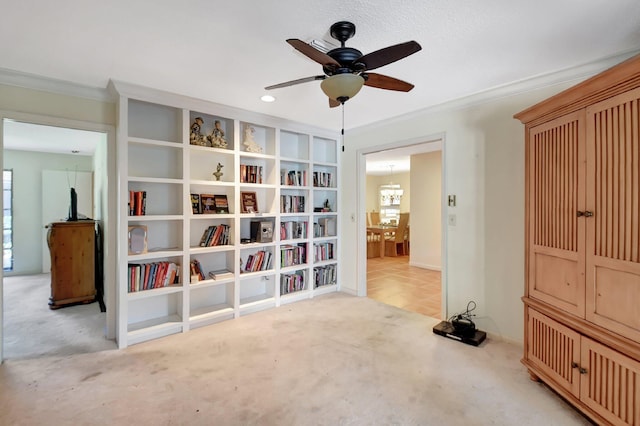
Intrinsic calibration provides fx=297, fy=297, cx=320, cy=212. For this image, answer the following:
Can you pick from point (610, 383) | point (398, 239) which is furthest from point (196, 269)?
point (398, 239)

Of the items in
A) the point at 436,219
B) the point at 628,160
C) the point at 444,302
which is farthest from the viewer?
the point at 436,219

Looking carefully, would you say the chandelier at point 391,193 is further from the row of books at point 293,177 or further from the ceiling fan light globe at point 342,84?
the ceiling fan light globe at point 342,84

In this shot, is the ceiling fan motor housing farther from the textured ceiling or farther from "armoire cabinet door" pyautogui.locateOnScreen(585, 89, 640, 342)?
"armoire cabinet door" pyautogui.locateOnScreen(585, 89, 640, 342)

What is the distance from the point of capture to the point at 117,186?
282 centimetres

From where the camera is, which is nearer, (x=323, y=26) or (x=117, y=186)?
A: (x=323, y=26)

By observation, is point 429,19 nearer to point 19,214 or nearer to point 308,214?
point 308,214

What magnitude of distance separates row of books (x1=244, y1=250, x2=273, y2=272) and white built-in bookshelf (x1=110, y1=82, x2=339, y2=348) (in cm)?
2

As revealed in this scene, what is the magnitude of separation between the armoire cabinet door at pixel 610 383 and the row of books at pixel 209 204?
10.6 ft

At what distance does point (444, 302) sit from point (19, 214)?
7288 millimetres

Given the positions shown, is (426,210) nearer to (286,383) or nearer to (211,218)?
(211,218)

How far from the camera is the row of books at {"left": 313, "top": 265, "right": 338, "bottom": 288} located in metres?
4.28

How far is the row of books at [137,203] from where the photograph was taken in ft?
9.22

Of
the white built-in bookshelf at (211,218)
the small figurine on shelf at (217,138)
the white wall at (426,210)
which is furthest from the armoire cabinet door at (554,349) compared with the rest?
the white wall at (426,210)

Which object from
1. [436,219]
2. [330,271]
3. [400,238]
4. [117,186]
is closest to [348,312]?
[330,271]
